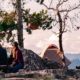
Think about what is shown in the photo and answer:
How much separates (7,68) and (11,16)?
11.8 meters

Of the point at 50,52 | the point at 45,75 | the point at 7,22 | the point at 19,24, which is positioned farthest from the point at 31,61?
the point at 50,52

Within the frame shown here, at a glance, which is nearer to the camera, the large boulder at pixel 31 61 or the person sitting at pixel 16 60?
the person sitting at pixel 16 60

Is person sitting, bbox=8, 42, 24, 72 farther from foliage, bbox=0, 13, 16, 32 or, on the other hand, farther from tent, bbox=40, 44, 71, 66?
tent, bbox=40, 44, 71, 66

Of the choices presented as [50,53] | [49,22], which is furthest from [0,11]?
[50,53]

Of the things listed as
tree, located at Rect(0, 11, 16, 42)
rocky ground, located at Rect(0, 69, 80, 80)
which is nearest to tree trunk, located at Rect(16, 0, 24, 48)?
tree, located at Rect(0, 11, 16, 42)

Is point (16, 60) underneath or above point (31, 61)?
above

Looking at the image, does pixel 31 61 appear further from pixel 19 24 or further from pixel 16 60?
pixel 16 60

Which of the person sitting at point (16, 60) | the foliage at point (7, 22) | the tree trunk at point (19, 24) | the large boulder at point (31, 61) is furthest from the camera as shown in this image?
the foliage at point (7, 22)

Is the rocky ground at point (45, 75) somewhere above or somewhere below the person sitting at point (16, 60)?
below

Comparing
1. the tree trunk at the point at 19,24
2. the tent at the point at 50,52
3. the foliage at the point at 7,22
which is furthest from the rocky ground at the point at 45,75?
the tent at the point at 50,52

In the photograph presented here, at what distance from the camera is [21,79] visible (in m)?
14.5

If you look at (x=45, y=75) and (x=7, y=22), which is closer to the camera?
(x=45, y=75)

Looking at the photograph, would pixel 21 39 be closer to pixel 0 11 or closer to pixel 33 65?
pixel 0 11

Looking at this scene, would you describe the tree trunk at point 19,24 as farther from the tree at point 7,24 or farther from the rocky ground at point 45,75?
the rocky ground at point 45,75
